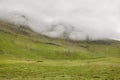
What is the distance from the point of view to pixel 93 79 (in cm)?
→ 3975

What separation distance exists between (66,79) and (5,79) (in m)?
11.2

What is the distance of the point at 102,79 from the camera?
1572 inches

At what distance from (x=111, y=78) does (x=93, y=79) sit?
3.42 meters

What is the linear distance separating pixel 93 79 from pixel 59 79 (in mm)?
5858

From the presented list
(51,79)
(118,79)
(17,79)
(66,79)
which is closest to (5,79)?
(17,79)

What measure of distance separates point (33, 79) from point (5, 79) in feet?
18.0

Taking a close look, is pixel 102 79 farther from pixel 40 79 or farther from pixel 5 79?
pixel 5 79

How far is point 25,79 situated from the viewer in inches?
1598

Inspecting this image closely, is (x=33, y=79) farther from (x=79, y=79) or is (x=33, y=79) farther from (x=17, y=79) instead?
(x=79, y=79)

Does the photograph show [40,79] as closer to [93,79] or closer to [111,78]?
[93,79]

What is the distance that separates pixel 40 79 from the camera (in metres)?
40.3

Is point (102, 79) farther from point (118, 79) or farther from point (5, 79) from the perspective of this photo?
point (5, 79)

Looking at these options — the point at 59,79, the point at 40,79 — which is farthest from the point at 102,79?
the point at 40,79

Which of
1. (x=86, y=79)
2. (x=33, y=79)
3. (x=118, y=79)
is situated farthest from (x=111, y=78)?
(x=33, y=79)
